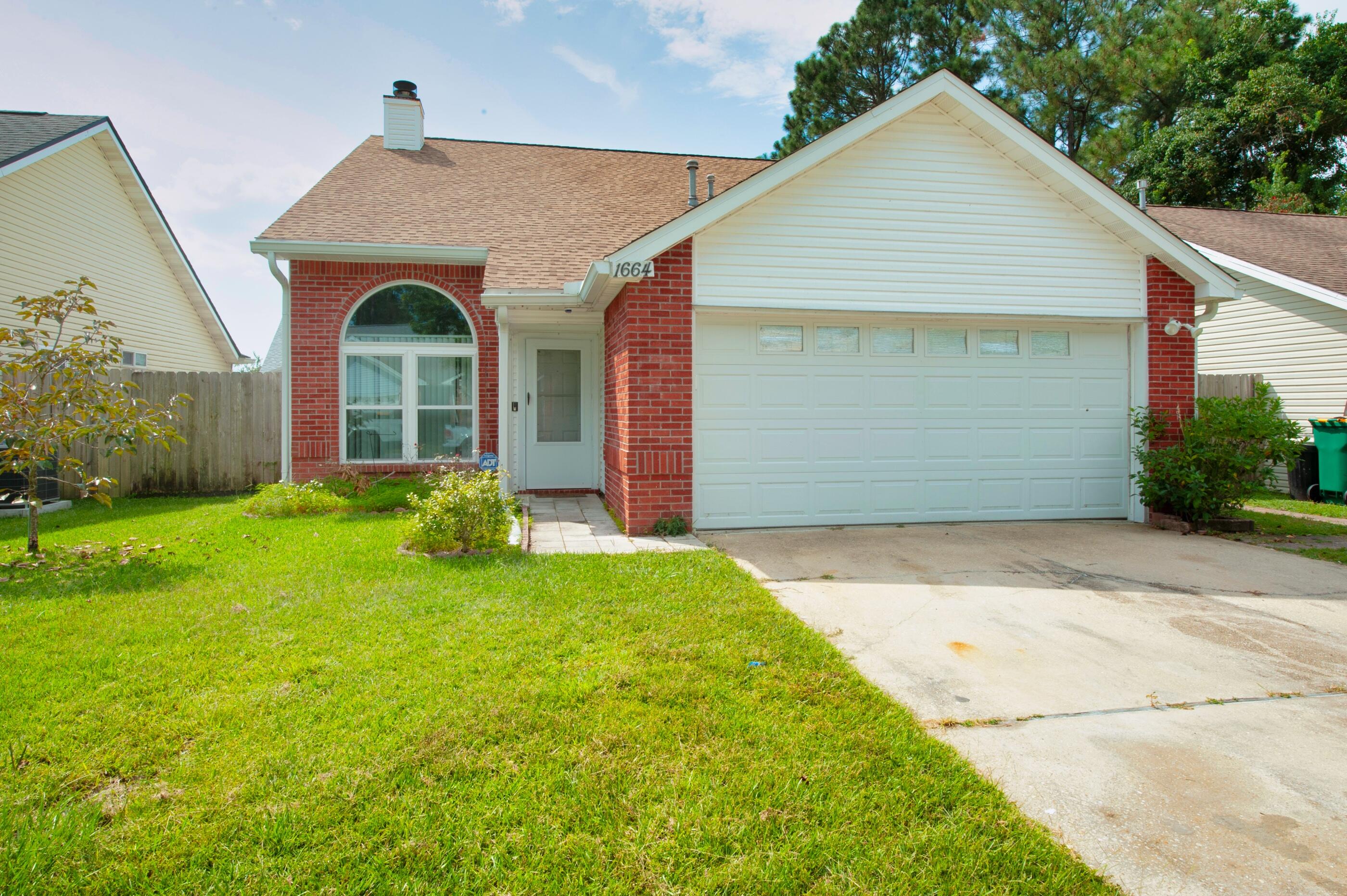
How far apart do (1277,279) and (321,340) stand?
47.8ft

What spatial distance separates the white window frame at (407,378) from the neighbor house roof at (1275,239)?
12581 mm

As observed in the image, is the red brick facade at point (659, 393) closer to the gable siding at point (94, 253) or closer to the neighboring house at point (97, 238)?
the neighboring house at point (97, 238)

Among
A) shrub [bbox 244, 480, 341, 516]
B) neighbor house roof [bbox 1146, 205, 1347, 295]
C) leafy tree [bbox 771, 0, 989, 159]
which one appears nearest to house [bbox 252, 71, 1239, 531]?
shrub [bbox 244, 480, 341, 516]

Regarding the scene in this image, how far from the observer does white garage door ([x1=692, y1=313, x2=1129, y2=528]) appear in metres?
7.73

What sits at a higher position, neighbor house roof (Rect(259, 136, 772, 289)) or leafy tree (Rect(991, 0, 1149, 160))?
leafy tree (Rect(991, 0, 1149, 160))

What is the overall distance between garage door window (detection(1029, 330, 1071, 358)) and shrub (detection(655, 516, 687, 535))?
4.53m

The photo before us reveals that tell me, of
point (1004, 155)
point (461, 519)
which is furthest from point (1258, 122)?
point (461, 519)

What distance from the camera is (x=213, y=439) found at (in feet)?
36.7

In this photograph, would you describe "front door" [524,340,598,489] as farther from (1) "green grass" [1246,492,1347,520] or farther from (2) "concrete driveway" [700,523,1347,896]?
(1) "green grass" [1246,492,1347,520]

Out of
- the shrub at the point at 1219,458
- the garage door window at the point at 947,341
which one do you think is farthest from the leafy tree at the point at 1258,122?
the garage door window at the point at 947,341

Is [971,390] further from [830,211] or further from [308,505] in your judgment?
[308,505]

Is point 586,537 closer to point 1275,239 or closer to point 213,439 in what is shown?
point 213,439

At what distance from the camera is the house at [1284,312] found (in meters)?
11.2

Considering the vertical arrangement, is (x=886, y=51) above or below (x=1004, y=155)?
above
